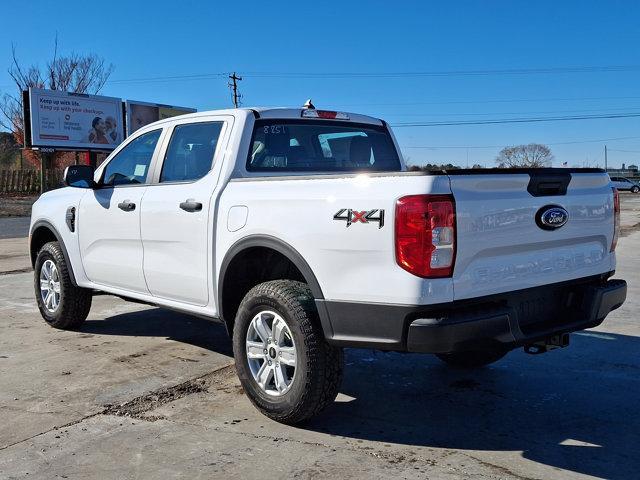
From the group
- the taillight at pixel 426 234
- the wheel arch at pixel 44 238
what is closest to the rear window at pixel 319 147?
the taillight at pixel 426 234

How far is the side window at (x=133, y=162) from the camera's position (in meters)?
5.33

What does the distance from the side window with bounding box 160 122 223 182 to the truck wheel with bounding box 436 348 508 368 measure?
2.28m

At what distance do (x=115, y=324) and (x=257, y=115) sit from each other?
3.13 meters

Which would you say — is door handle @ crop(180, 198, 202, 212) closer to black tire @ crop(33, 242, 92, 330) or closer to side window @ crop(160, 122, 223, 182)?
side window @ crop(160, 122, 223, 182)

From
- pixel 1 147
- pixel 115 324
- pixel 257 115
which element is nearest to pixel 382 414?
pixel 257 115

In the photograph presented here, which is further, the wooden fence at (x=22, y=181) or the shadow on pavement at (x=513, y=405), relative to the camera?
the wooden fence at (x=22, y=181)

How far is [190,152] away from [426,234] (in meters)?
2.38

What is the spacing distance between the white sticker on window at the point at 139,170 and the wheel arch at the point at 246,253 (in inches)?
59.4

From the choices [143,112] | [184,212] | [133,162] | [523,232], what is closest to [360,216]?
[523,232]

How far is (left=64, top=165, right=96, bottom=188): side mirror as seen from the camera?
5.64 metres

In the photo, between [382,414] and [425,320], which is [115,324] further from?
[425,320]

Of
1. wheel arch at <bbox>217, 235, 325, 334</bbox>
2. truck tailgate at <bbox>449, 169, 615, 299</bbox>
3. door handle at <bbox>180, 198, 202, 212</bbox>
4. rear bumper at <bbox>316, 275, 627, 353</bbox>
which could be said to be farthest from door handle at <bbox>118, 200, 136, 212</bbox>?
truck tailgate at <bbox>449, 169, 615, 299</bbox>

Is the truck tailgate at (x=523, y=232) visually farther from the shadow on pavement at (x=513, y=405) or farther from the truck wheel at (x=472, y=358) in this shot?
the truck wheel at (x=472, y=358)

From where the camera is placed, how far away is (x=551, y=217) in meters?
3.64
